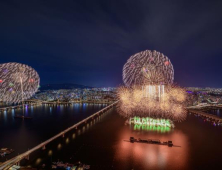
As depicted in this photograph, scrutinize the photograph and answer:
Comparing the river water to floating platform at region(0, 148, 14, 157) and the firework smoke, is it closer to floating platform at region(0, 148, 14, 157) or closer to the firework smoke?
floating platform at region(0, 148, 14, 157)

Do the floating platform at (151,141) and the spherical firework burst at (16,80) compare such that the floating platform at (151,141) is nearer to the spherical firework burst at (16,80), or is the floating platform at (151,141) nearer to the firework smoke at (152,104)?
the firework smoke at (152,104)

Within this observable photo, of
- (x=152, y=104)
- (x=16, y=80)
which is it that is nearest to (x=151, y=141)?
(x=152, y=104)

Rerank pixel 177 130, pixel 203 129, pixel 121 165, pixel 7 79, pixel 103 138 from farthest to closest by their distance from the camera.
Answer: pixel 7 79 → pixel 203 129 → pixel 177 130 → pixel 103 138 → pixel 121 165

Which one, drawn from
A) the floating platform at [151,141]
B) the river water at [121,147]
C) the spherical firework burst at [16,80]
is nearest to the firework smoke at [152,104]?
the river water at [121,147]

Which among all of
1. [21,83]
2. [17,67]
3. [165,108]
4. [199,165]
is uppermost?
[17,67]

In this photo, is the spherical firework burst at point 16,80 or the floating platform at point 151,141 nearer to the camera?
the floating platform at point 151,141

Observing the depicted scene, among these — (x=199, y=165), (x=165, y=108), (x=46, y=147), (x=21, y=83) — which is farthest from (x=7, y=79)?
(x=199, y=165)

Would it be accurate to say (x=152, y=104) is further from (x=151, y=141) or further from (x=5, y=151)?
(x=5, y=151)

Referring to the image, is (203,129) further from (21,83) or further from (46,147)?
(21,83)
